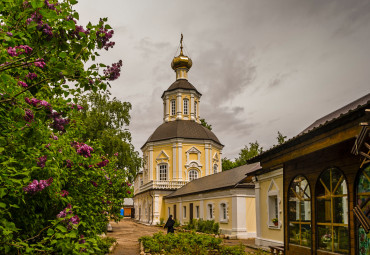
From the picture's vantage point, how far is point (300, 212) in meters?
9.62

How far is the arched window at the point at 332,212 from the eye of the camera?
307 inches

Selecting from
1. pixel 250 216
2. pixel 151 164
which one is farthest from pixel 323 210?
pixel 151 164

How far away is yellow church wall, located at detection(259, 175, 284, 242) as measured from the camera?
49.6ft

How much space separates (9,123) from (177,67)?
1917 inches

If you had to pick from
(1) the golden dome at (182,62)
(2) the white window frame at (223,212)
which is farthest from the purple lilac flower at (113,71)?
(1) the golden dome at (182,62)

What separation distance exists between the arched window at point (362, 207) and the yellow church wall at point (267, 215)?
7.72 meters

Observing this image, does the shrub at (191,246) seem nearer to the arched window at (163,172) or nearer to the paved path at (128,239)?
the paved path at (128,239)

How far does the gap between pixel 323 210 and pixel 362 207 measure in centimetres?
151

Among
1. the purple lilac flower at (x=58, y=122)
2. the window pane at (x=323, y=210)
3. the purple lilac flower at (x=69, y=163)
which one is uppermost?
the purple lilac flower at (x=58, y=122)

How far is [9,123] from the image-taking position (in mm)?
4102

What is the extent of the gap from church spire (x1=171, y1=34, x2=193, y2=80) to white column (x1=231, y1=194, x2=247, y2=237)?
3027cm

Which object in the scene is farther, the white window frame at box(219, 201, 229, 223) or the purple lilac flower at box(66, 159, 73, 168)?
the white window frame at box(219, 201, 229, 223)

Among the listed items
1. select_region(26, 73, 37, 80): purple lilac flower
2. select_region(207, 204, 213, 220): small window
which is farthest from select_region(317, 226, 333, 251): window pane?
select_region(207, 204, 213, 220): small window

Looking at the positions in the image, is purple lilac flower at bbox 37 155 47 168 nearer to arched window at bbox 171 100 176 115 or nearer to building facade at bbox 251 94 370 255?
building facade at bbox 251 94 370 255
